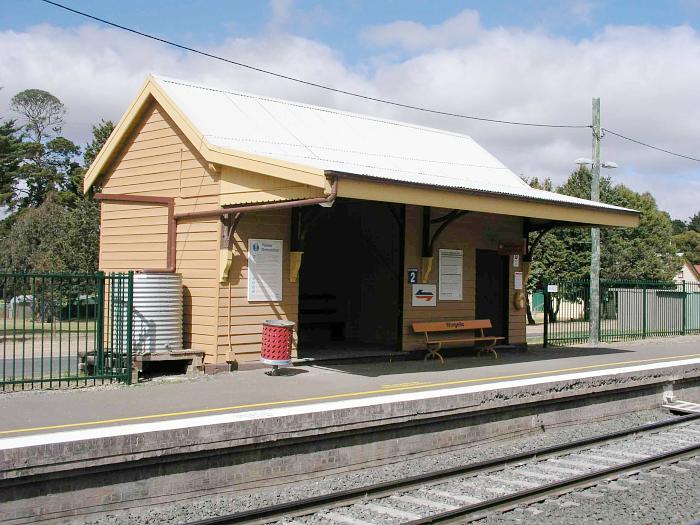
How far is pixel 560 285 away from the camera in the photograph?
21.1 m

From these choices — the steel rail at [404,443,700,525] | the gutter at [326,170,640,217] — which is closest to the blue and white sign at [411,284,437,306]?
the gutter at [326,170,640,217]

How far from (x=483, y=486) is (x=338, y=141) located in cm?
891

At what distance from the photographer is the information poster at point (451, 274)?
15.4m

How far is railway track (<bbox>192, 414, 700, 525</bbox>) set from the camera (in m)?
6.89

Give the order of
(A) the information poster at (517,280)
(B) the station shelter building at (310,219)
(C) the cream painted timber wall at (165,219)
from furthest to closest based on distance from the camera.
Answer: (A) the information poster at (517,280) → (C) the cream painted timber wall at (165,219) → (B) the station shelter building at (310,219)

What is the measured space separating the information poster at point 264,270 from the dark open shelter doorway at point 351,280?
246 cm

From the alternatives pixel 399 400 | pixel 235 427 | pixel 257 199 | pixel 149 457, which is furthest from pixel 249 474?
pixel 257 199

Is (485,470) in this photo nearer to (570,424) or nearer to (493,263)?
(570,424)

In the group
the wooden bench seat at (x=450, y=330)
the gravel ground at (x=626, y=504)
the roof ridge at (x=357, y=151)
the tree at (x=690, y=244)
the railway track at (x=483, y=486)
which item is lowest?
the gravel ground at (x=626, y=504)

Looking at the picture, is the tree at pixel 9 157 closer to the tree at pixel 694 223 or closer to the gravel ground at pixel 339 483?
the gravel ground at pixel 339 483

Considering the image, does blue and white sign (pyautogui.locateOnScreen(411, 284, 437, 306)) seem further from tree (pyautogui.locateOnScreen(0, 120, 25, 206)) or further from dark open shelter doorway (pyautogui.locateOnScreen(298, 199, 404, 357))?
tree (pyautogui.locateOnScreen(0, 120, 25, 206))

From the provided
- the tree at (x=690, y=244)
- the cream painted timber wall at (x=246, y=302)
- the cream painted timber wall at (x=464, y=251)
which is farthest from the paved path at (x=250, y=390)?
the tree at (x=690, y=244)

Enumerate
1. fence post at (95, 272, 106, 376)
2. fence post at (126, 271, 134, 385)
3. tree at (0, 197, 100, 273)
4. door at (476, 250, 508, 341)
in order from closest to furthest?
fence post at (95, 272, 106, 376) < fence post at (126, 271, 134, 385) < door at (476, 250, 508, 341) < tree at (0, 197, 100, 273)

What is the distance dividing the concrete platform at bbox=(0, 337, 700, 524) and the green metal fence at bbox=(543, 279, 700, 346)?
8.18m
